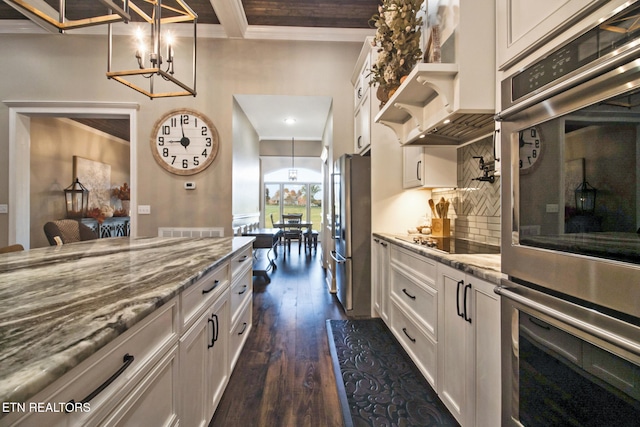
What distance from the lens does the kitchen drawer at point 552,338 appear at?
722 millimetres

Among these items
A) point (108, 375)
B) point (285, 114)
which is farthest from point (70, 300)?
point (285, 114)

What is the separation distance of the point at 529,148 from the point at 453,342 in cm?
98

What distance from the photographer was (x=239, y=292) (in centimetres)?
194

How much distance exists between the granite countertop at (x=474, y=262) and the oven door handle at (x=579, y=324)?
141mm

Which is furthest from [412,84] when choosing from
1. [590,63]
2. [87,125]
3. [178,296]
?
[87,125]

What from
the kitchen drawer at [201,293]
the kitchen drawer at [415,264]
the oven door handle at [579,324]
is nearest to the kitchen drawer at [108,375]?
the kitchen drawer at [201,293]

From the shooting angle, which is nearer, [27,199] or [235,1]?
[235,1]

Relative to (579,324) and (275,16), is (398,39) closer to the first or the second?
(579,324)

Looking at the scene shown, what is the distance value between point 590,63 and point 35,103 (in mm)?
5160

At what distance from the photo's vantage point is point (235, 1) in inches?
116

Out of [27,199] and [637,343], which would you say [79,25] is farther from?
[27,199]

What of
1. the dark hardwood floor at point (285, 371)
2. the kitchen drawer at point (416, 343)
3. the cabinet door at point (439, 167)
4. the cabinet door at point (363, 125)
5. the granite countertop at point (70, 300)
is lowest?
the dark hardwood floor at point (285, 371)

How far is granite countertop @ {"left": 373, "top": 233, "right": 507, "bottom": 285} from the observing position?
3.59 ft
